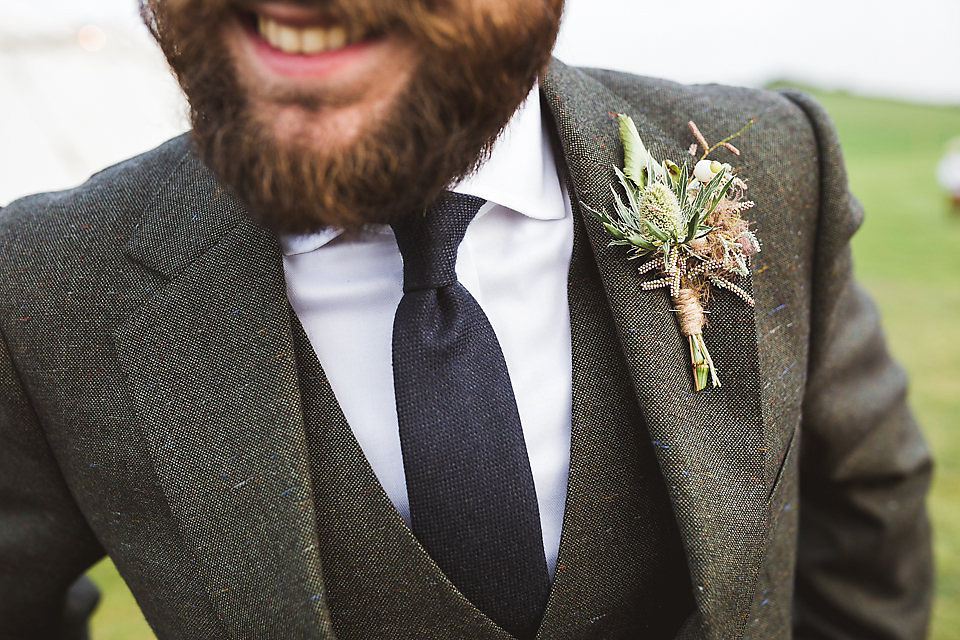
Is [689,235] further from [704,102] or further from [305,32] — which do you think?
[305,32]

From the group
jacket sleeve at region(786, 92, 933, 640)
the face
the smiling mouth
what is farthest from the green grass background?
the smiling mouth

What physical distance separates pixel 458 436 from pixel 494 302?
0.22m

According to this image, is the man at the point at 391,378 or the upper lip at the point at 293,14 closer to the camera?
the upper lip at the point at 293,14

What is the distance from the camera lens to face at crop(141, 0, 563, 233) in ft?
2.87

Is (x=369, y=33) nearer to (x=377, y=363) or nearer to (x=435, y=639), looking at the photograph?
(x=377, y=363)

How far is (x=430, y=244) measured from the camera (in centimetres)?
109

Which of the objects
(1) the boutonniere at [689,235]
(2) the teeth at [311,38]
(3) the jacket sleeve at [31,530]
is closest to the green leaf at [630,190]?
(1) the boutonniere at [689,235]

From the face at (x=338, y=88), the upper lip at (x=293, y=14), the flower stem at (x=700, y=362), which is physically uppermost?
the upper lip at (x=293, y=14)

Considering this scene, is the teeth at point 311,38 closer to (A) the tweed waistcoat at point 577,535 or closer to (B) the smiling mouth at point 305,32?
(B) the smiling mouth at point 305,32

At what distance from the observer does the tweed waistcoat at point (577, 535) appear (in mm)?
1088

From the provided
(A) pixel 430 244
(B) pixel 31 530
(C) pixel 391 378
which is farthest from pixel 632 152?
(B) pixel 31 530

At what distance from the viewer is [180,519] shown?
3.51 ft

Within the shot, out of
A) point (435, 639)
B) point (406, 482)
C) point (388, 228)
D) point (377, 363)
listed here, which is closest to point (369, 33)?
point (388, 228)

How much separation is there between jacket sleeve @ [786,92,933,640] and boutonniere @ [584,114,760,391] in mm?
263
